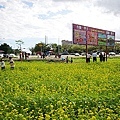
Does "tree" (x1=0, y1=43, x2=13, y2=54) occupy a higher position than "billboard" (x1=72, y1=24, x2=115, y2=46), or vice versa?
"billboard" (x1=72, y1=24, x2=115, y2=46)

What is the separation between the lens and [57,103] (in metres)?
7.57

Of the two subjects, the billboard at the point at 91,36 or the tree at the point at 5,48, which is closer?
the billboard at the point at 91,36

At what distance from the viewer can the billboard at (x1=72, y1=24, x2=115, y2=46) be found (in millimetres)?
36438

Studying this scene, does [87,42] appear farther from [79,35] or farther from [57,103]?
[57,103]

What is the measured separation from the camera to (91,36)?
129 feet

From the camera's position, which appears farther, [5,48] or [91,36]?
[5,48]

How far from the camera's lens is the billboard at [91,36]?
36438 mm

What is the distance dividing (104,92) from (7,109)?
3.69 meters

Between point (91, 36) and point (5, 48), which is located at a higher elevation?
point (91, 36)

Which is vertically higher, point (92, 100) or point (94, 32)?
point (94, 32)

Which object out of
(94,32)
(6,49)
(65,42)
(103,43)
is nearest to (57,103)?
(94,32)

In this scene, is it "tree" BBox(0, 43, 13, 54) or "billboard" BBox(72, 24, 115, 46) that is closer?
"billboard" BBox(72, 24, 115, 46)

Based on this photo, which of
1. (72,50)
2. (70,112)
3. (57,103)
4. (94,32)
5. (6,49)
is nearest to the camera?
(70,112)

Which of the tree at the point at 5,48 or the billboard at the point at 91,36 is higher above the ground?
the billboard at the point at 91,36
